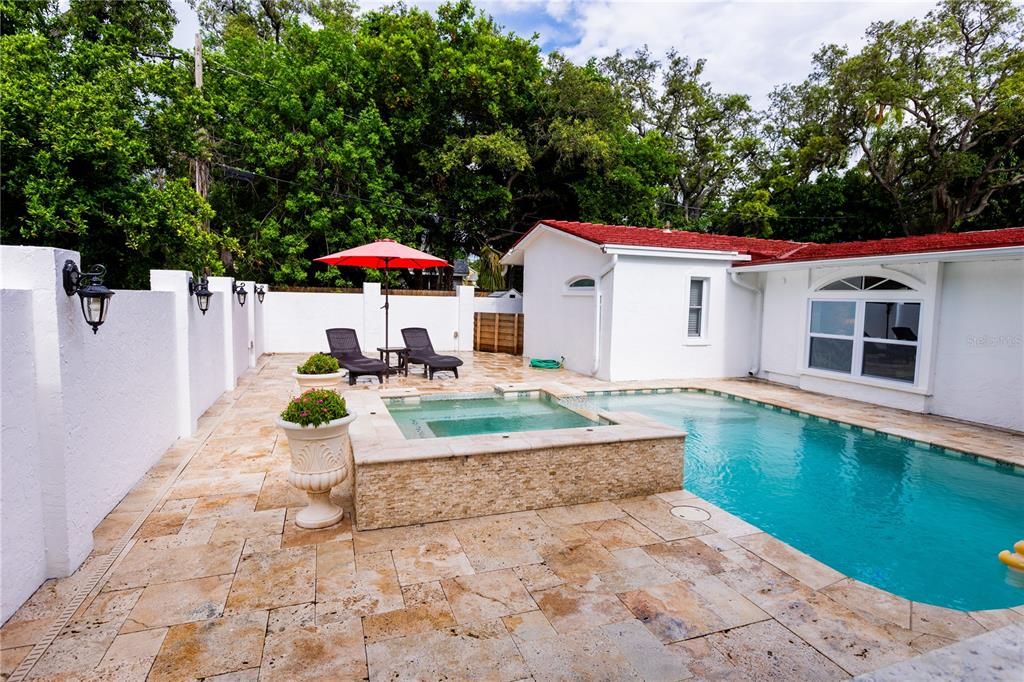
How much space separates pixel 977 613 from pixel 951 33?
78.9 ft

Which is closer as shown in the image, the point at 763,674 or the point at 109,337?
the point at 763,674

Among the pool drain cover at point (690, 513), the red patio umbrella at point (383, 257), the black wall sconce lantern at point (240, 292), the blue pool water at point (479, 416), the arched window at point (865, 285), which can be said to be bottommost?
the pool drain cover at point (690, 513)

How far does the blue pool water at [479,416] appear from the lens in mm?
6516

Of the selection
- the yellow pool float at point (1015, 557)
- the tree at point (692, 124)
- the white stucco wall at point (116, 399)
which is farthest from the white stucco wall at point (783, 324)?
the tree at point (692, 124)

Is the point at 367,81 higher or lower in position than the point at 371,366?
higher

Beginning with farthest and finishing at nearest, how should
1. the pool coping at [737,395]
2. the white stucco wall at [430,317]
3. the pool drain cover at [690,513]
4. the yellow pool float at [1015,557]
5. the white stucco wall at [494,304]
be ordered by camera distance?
the white stucco wall at [494,304]
the white stucco wall at [430,317]
the pool coping at [737,395]
the pool drain cover at [690,513]
the yellow pool float at [1015,557]

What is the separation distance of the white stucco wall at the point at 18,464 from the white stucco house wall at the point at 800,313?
937 centimetres

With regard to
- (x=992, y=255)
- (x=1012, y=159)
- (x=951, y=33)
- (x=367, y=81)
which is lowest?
(x=992, y=255)

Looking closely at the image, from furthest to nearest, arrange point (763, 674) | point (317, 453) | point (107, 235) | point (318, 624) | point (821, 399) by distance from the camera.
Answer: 1. point (107, 235)
2. point (821, 399)
3. point (317, 453)
4. point (318, 624)
5. point (763, 674)

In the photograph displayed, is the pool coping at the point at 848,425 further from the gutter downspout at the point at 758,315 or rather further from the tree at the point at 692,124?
the tree at the point at 692,124

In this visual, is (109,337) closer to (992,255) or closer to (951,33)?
(992,255)

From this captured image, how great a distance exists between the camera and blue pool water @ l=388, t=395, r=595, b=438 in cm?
652

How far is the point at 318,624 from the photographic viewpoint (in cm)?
295

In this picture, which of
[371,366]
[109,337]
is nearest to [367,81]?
[371,366]
